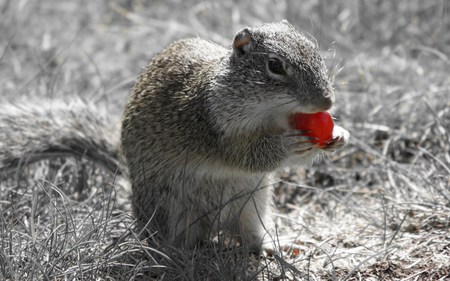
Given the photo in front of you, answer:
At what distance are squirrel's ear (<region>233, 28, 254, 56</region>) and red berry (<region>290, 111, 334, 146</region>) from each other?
468mm

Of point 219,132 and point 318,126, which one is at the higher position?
point 318,126

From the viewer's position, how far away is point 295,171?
15.4 ft

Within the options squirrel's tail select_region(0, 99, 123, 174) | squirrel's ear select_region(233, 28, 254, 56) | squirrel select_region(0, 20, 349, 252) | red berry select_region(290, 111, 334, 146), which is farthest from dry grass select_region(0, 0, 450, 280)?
squirrel's ear select_region(233, 28, 254, 56)

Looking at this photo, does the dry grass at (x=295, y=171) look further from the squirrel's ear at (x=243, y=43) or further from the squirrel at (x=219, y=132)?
the squirrel's ear at (x=243, y=43)

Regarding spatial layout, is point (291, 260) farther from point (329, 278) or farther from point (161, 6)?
point (161, 6)

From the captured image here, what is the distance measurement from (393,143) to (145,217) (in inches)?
79.0

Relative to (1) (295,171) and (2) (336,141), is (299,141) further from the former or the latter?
(1) (295,171)

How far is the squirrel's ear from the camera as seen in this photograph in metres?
3.98

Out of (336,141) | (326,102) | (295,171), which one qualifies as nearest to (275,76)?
(326,102)

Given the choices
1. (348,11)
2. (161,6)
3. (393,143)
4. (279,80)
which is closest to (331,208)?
(393,143)

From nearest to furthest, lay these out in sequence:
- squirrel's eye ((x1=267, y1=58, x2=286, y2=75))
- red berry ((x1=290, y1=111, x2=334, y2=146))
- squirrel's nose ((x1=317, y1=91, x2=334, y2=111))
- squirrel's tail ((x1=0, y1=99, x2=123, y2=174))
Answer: squirrel's nose ((x1=317, y1=91, x2=334, y2=111)) < squirrel's eye ((x1=267, y1=58, x2=286, y2=75)) < red berry ((x1=290, y1=111, x2=334, y2=146)) < squirrel's tail ((x1=0, y1=99, x2=123, y2=174))

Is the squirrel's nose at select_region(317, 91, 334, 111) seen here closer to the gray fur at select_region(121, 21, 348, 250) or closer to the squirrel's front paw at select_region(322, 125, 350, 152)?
the gray fur at select_region(121, 21, 348, 250)

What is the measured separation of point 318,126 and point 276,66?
1.30 ft

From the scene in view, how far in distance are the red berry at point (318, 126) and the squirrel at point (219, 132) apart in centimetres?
3
